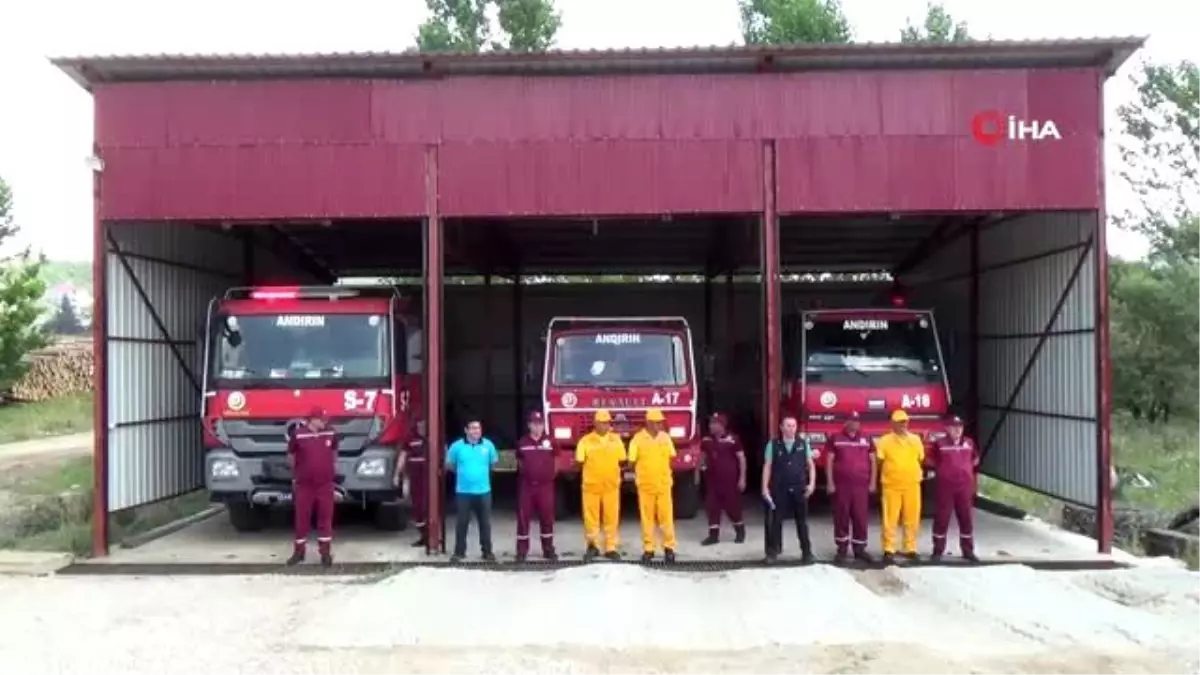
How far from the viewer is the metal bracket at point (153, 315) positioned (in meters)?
14.9

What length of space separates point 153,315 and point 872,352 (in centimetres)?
888

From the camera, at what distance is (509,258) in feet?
74.0

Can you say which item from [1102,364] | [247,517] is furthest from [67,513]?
[1102,364]

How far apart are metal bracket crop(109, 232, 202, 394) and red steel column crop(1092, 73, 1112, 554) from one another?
10858 millimetres

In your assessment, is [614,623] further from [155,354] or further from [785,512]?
[155,354]

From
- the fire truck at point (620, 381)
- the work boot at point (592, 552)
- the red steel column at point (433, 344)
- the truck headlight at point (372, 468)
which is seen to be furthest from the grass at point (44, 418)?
the work boot at point (592, 552)

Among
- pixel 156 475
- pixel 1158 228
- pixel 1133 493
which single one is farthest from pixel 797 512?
pixel 1158 228

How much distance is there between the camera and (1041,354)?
16.4m

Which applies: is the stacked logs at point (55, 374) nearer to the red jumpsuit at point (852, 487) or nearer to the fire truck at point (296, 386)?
the fire truck at point (296, 386)

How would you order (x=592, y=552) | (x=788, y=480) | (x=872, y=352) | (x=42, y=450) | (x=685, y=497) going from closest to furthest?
1. (x=788, y=480)
2. (x=592, y=552)
3. (x=872, y=352)
4. (x=685, y=497)
5. (x=42, y=450)

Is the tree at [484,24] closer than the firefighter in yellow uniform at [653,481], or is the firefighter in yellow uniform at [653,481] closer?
the firefighter in yellow uniform at [653,481]

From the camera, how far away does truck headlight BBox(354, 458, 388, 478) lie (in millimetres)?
14289

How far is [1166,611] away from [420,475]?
8098 millimetres

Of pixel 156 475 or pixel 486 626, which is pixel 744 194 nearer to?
pixel 486 626
